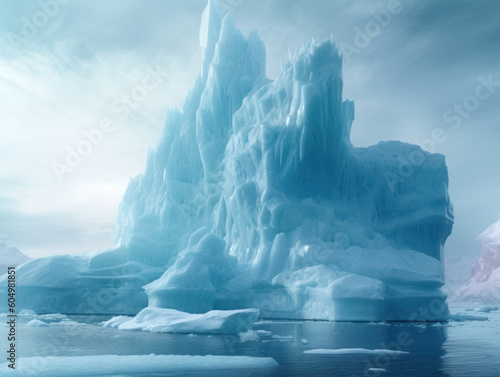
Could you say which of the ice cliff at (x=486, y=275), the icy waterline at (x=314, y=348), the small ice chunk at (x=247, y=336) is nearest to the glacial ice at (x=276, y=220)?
the icy waterline at (x=314, y=348)

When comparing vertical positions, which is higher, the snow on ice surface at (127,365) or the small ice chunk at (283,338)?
the snow on ice surface at (127,365)

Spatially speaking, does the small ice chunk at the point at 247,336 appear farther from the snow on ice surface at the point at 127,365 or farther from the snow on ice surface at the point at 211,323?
the snow on ice surface at the point at 127,365

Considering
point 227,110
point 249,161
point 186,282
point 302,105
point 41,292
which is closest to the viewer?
point 186,282

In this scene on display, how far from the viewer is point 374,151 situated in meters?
38.8

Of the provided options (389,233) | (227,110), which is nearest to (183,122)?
(227,110)

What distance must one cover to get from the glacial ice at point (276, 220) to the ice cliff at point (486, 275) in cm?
5660

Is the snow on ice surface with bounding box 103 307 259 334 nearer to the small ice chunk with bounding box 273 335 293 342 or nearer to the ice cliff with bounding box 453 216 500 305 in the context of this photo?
the small ice chunk with bounding box 273 335 293 342

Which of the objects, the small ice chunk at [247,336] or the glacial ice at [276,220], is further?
the glacial ice at [276,220]

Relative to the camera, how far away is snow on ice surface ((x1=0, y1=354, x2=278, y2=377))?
39.1ft

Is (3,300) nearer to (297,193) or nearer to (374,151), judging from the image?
(297,193)

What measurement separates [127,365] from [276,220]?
74.0ft

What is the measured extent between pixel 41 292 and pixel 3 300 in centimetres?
435

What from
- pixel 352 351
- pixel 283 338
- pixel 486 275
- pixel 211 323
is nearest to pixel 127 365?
pixel 352 351

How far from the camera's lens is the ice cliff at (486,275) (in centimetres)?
8444
